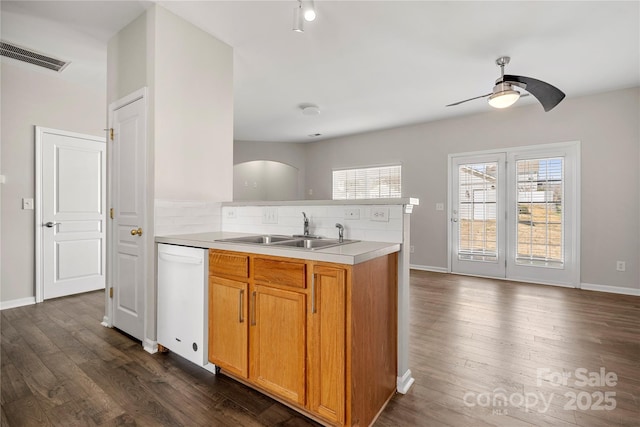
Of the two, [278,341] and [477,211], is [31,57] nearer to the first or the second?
[278,341]

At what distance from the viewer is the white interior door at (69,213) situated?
3508 millimetres

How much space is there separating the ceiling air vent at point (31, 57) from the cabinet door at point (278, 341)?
3.50 metres

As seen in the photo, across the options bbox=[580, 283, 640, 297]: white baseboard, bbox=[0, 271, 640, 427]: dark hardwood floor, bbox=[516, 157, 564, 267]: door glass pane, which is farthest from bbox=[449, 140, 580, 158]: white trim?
bbox=[0, 271, 640, 427]: dark hardwood floor

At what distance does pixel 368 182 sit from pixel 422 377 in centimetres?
483

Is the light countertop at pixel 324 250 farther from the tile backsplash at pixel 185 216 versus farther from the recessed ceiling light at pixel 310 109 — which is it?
the recessed ceiling light at pixel 310 109

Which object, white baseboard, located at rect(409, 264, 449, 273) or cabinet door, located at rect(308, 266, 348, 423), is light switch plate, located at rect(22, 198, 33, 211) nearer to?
cabinet door, located at rect(308, 266, 348, 423)

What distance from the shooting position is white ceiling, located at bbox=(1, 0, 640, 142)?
2475mm

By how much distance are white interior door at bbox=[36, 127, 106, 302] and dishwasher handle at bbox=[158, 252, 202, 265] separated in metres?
2.31

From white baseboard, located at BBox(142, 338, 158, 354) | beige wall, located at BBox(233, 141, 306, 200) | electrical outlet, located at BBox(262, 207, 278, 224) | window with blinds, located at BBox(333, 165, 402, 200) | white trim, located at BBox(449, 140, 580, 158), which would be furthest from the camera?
beige wall, located at BBox(233, 141, 306, 200)

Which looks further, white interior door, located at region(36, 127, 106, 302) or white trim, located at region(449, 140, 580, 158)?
white trim, located at region(449, 140, 580, 158)

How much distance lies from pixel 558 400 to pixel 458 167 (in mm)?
4118

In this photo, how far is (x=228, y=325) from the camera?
6.12 ft

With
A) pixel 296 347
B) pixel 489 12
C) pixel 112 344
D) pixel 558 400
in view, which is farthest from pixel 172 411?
→ pixel 489 12

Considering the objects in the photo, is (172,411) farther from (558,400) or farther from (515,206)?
(515,206)
